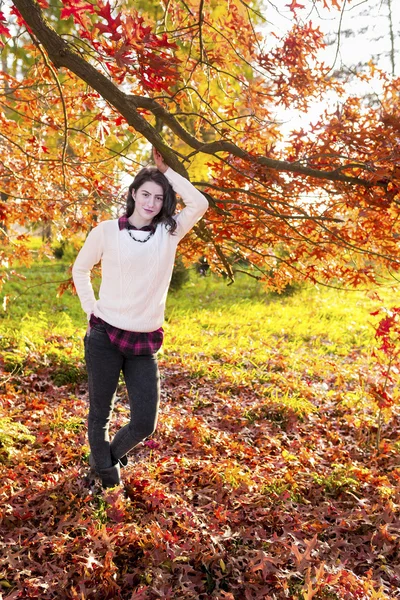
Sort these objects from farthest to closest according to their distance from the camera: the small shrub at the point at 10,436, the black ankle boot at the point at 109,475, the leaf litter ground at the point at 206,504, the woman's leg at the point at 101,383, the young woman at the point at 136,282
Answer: the small shrub at the point at 10,436
the black ankle boot at the point at 109,475
the woman's leg at the point at 101,383
the young woman at the point at 136,282
the leaf litter ground at the point at 206,504

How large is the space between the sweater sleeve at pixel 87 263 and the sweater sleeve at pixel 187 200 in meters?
0.46

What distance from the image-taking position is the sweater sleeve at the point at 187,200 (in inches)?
108

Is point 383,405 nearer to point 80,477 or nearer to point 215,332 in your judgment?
point 80,477

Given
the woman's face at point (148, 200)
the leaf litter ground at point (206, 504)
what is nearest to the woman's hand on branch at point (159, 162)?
the woman's face at point (148, 200)

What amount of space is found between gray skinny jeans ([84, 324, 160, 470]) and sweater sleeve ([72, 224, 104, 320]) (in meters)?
0.21

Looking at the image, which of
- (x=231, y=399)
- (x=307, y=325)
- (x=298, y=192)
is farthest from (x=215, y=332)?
(x=298, y=192)

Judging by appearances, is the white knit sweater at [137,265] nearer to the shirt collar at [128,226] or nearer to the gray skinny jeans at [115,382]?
the shirt collar at [128,226]

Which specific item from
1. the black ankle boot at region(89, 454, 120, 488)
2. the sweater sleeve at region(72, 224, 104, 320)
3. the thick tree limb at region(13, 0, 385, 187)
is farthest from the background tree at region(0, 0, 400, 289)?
the black ankle boot at region(89, 454, 120, 488)

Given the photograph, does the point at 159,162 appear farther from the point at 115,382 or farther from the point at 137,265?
the point at 115,382

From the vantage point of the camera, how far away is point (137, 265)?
105 inches

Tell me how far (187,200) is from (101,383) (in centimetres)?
119

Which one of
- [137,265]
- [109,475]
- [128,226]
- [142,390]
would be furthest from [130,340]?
[109,475]

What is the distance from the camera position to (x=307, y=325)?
29.0 feet

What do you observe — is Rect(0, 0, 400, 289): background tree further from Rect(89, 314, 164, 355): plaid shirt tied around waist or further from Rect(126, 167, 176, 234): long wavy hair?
Rect(89, 314, 164, 355): plaid shirt tied around waist
